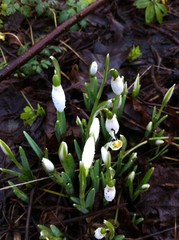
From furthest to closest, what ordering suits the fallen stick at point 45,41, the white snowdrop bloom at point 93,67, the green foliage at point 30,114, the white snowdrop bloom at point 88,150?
the fallen stick at point 45,41 → the green foliage at point 30,114 → the white snowdrop bloom at point 93,67 → the white snowdrop bloom at point 88,150

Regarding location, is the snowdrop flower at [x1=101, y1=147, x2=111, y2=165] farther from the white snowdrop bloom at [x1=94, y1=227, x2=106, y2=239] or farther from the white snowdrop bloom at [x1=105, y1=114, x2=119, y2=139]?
the white snowdrop bloom at [x1=94, y1=227, x2=106, y2=239]

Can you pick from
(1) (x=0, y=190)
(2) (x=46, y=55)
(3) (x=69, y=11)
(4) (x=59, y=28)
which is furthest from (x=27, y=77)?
(1) (x=0, y=190)

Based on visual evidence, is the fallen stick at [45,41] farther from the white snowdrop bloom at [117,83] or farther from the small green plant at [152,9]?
the white snowdrop bloom at [117,83]

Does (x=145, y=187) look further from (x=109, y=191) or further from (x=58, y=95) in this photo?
(x=58, y=95)

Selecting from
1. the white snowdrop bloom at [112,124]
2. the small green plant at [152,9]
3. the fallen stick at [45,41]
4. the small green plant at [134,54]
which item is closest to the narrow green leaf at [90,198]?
the white snowdrop bloom at [112,124]

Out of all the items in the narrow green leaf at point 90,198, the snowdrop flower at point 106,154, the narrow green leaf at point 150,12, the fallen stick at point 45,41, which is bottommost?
the narrow green leaf at point 90,198

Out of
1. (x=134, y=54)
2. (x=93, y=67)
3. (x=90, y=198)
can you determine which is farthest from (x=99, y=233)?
(x=134, y=54)
